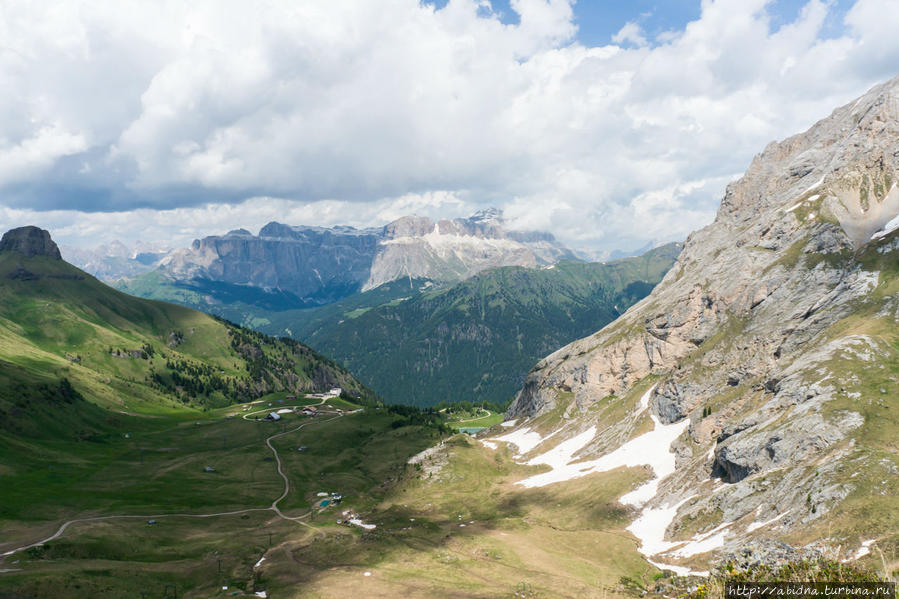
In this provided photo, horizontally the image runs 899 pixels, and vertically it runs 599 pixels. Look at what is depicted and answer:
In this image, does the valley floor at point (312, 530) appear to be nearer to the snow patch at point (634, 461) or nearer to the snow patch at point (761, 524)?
the snow patch at point (634, 461)

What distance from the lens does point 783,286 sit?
160875 mm

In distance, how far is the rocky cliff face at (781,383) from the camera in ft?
271

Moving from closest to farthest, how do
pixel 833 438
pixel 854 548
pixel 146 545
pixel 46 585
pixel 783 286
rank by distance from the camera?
pixel 854 548, pixel 46 585, pixel 833 438, pixel 146 545, pixel 783 286

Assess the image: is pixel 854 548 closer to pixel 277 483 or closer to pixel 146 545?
pixel 146 545

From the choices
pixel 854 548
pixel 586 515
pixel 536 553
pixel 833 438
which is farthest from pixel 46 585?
pixel 833 438

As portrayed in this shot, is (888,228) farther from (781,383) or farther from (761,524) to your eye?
(761,524)

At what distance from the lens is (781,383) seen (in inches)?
4567

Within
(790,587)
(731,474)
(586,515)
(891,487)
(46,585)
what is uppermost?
(790,587)

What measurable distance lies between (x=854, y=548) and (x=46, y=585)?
11433 cm

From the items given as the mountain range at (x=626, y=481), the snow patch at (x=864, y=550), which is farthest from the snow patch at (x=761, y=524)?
the snow patch at (x=864, y=550)

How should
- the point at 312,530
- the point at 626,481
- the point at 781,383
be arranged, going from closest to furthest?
the point at 781,383 → the point at 312,530 → the point at 626,481

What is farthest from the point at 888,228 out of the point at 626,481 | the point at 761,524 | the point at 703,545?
the point at 703,545

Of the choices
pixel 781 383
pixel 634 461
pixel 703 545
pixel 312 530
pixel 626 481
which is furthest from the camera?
pixel 634 461

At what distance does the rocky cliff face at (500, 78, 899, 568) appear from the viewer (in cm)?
8275
